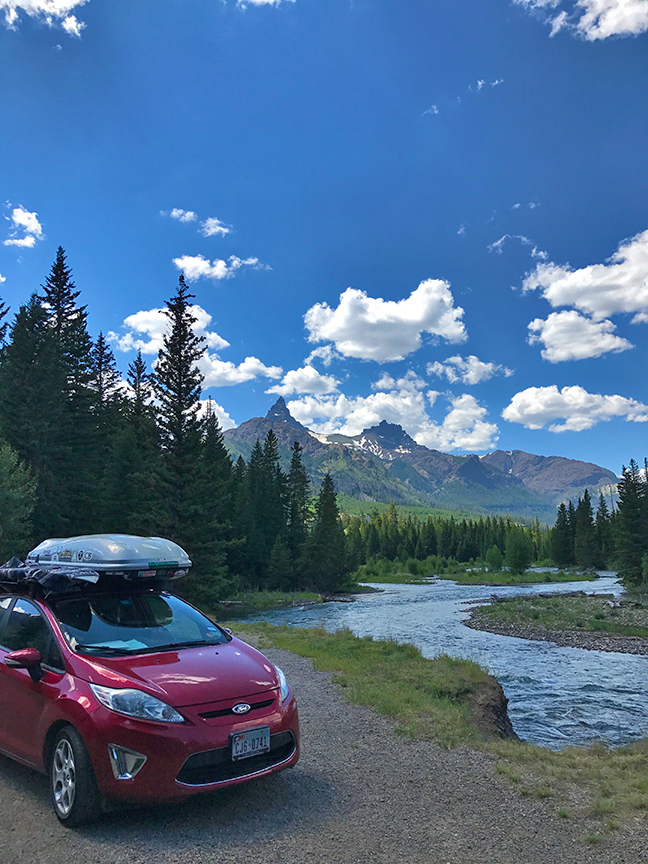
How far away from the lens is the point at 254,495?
69312 millimetres

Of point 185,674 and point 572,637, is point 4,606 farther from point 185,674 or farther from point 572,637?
point 572,637

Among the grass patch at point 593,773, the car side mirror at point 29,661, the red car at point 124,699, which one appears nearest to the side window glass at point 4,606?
the red car at point 124,699

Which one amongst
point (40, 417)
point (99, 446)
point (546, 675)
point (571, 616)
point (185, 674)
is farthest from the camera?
point (99, 446)

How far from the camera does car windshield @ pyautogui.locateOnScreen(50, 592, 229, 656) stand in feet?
18.8

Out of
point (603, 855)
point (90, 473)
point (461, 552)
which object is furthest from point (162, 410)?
point (461, 552)

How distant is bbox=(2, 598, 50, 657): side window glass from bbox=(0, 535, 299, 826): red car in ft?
0.05

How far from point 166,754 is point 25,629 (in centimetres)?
253

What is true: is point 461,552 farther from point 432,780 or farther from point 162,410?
point 432,780

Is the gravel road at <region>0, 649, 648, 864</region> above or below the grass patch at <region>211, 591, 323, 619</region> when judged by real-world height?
above

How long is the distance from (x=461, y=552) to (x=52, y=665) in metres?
138

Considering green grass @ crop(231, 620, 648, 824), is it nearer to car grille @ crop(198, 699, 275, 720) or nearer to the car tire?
car grille @ crop(198, 699, 275, 720)

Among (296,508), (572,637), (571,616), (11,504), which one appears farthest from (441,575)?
(11,504)

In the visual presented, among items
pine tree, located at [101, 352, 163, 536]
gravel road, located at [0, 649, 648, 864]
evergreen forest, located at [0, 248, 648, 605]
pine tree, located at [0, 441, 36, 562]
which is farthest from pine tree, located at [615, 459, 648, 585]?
gravel road, located at [0, 649, 648, 864]

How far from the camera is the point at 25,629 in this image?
617 centimetres
